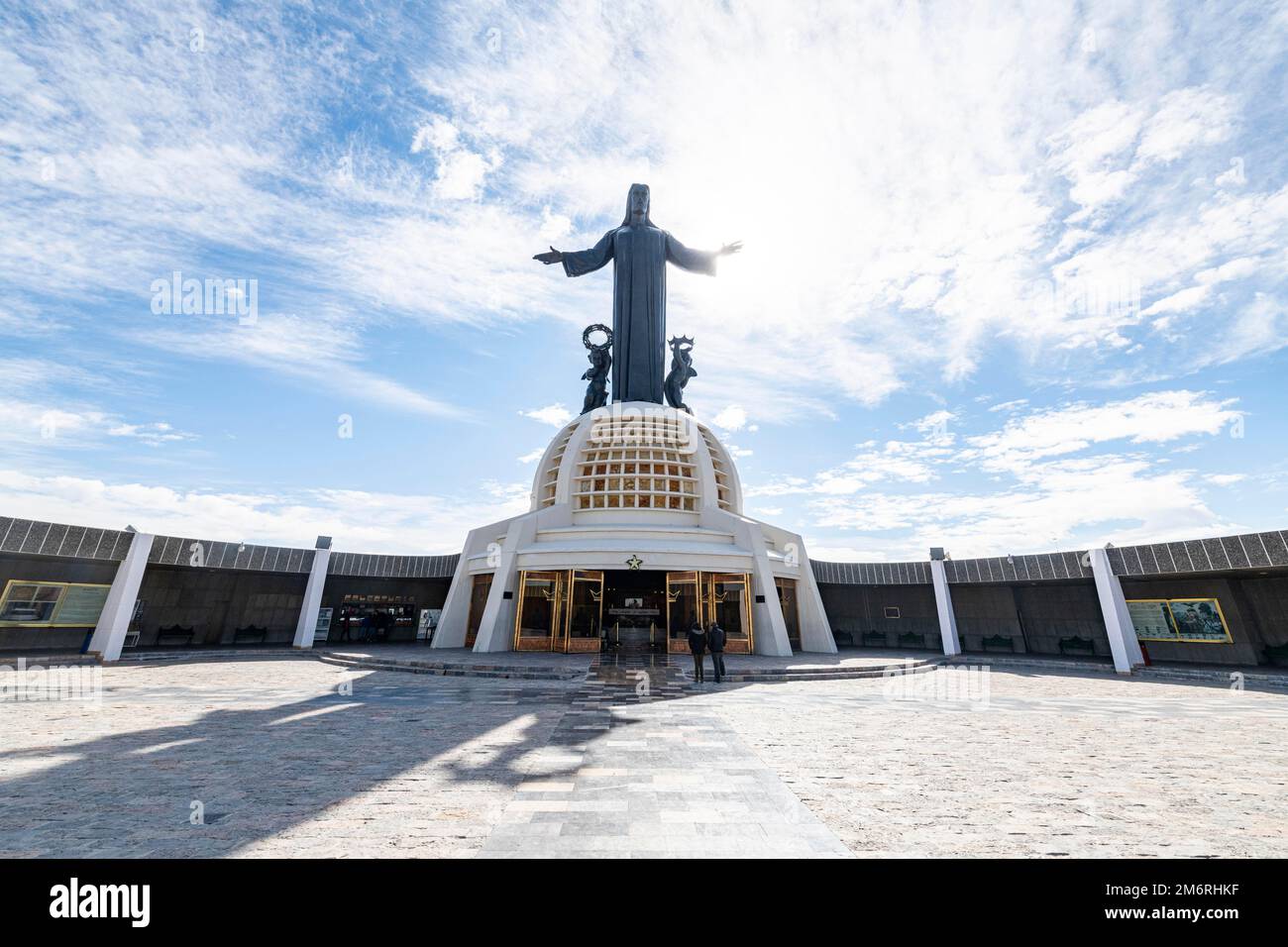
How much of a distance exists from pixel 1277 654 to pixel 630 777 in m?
26.5

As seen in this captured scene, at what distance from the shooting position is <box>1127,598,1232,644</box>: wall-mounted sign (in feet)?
63.3

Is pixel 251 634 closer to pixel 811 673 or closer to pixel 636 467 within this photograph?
pixel 636 467

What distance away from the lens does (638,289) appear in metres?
35.4

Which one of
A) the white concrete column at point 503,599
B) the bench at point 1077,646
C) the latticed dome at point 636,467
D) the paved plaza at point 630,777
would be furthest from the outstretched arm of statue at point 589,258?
the bench at point 1077,646

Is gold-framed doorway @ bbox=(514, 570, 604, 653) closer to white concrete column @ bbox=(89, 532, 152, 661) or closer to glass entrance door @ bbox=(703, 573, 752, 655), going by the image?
glass entrance door @ bbox=(703, 573, 752, 655)

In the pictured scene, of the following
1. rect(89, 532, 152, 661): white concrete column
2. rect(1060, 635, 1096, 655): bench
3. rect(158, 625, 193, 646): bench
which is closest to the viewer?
rect(89, 532, 152, 661): white concrete column

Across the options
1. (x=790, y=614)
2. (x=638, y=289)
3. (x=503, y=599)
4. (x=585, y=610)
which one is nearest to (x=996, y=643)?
(x=790, y=614)

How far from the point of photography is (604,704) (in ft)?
34.6

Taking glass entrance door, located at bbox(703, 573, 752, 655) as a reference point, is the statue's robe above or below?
above

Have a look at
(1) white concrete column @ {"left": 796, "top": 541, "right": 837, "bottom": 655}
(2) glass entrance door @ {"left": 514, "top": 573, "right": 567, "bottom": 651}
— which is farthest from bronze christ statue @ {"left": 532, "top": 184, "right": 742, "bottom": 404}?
(2) glass entrance door @ {"left": 514, "top": 573, "right": 567, "bottom": 651}

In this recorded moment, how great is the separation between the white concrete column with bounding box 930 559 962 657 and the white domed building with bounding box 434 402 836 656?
587cm
